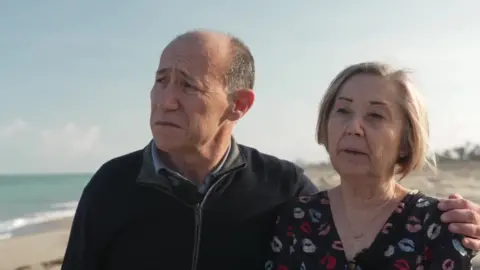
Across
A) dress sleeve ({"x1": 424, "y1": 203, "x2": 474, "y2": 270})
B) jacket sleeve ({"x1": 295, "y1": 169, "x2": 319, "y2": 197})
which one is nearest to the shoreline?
jacket sleeve ({"x1": 295, "y1": 169, "x2": 319, "y2": 197})

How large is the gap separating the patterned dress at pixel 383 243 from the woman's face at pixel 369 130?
244 mm

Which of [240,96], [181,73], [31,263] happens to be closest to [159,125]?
[181,73]

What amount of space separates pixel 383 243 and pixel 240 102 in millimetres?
1093

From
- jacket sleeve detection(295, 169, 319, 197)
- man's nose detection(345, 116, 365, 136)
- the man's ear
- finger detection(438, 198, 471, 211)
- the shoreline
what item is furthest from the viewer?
the shoreline

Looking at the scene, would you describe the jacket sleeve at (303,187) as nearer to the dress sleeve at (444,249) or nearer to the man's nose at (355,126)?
the man's nose at (355,126)

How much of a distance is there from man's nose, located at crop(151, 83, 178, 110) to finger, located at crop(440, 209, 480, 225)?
135cm

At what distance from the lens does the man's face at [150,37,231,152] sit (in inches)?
120

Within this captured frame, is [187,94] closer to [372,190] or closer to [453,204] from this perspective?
[372,190]

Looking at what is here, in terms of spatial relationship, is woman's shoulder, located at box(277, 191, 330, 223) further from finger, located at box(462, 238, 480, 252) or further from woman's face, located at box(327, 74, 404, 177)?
finger, located at box(462, 238, 480, 252)

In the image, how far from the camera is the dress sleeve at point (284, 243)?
A: 2.95m

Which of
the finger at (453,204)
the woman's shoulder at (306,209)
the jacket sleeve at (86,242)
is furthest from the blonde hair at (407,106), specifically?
the jacket sleeve at (86,242)

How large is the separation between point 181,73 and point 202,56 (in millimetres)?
144

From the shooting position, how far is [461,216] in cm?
263

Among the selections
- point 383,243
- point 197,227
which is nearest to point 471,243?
point 383,243
